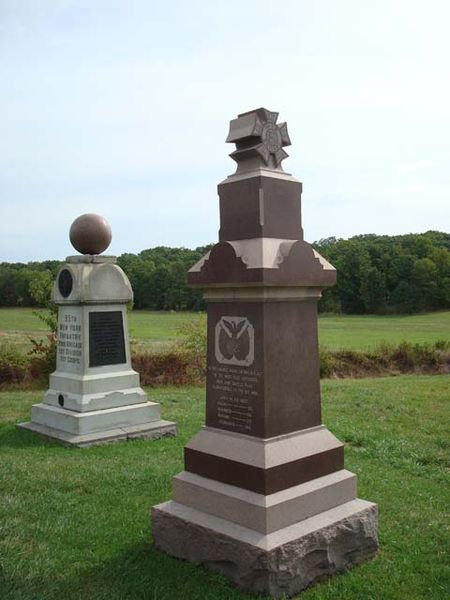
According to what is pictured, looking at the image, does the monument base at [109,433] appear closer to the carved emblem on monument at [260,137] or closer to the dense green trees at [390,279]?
the carved emblem on monument at [260,137]

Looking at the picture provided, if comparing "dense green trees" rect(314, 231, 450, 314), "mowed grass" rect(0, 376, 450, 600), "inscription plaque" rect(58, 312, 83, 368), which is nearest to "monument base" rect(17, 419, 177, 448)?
"mowed grass" rect(0, 376, 450, 600)

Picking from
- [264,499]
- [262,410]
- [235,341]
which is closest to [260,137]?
[235,341]

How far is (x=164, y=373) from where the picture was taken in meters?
17.0

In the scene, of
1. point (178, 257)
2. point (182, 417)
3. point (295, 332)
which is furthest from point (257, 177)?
point (178, 257)

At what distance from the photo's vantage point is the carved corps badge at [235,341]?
14.8ft

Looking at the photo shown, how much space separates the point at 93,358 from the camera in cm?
910

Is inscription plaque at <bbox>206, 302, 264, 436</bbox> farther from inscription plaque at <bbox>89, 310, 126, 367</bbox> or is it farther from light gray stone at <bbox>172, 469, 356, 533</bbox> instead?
inscription plaque at <bbox>89, 310, 126, 367</bbox>

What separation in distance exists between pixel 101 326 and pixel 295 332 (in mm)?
5159

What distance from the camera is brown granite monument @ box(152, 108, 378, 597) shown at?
14.0 feet

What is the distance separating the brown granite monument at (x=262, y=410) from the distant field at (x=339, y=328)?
719 inches

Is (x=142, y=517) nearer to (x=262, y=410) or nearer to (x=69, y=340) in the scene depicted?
(x=262, y=410)

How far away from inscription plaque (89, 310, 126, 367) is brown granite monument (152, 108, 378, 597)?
14.9 feet

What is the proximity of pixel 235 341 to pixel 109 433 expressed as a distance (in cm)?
471

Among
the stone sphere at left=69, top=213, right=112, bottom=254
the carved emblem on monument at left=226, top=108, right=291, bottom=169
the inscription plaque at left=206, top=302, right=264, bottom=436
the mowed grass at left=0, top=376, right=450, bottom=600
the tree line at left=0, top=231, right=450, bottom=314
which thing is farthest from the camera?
the tree line at left=0, top=231, right=450, bottom=314
